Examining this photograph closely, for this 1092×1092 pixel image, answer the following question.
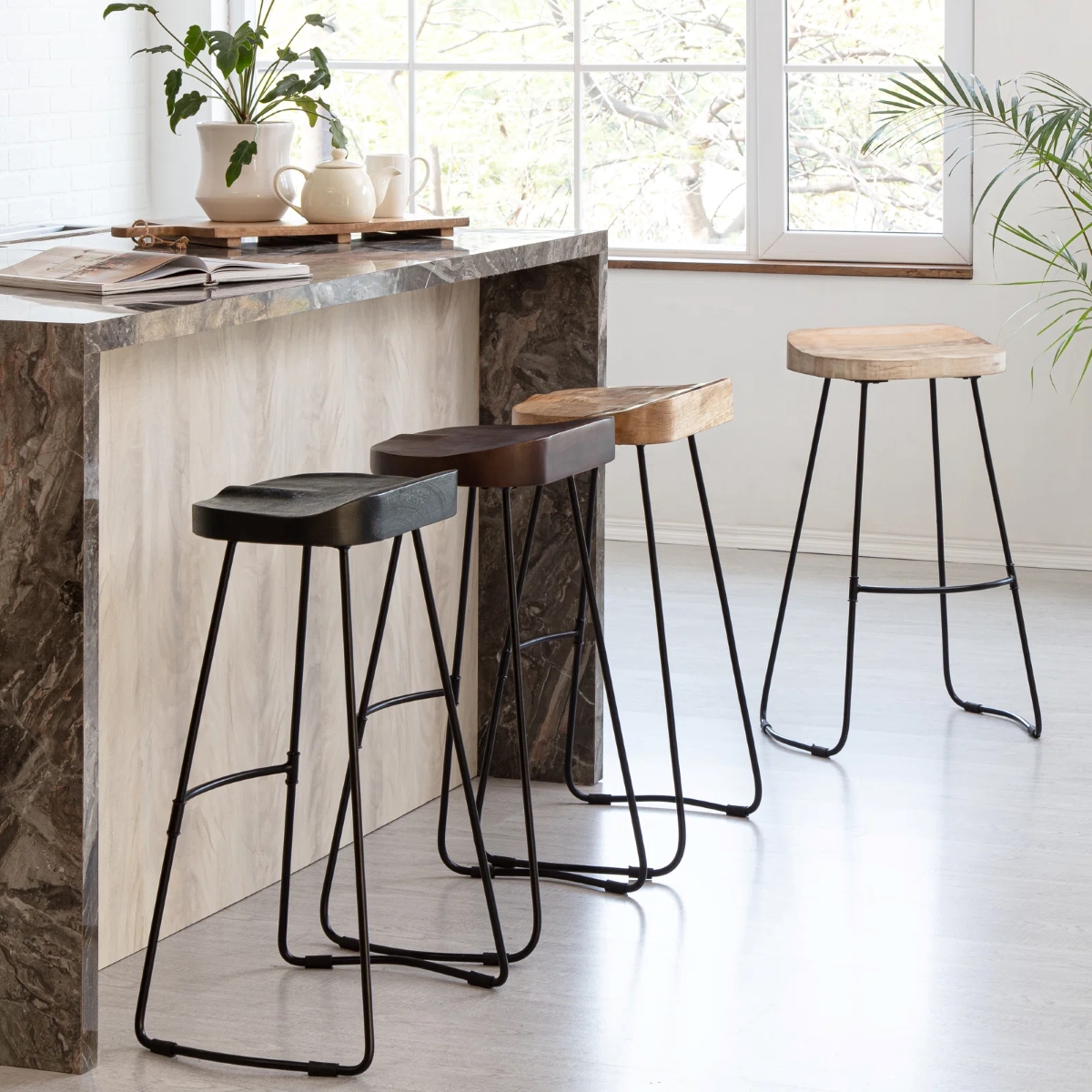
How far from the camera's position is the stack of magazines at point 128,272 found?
233 cm

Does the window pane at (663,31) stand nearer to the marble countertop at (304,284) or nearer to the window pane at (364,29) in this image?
the window pane at (364,29)

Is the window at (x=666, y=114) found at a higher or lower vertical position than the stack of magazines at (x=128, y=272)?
higher

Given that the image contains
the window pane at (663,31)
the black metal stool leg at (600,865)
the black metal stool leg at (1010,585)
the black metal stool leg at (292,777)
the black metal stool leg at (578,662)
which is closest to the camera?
the black metal stool leg at (292,777)

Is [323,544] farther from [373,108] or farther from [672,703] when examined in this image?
[373,108]

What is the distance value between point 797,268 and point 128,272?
3487 millimetres

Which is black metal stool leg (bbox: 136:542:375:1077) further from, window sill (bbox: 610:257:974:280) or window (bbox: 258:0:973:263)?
window (bbox: 258:0:973:263)

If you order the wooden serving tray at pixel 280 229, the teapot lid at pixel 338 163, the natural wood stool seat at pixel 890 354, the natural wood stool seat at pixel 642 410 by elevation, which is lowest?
the natural wood stool seat at pixel 642 410

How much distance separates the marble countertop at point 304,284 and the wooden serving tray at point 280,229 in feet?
0.09

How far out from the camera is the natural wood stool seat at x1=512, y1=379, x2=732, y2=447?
2.80 m

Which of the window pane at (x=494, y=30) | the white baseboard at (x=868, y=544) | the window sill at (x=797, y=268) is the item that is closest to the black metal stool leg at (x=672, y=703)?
the white baseboard at (x=868, y=544)

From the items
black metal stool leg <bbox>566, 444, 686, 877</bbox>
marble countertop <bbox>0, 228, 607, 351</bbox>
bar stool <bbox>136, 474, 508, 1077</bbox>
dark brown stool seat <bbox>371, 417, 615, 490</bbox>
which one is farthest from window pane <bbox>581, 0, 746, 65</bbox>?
bar stool <bbox>136, 474, 508, 1077</bbox>

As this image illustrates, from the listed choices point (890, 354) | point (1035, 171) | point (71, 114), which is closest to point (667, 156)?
point (1035, 171)

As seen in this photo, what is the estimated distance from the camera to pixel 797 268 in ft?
18.1

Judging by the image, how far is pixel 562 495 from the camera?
3445 millimetres
